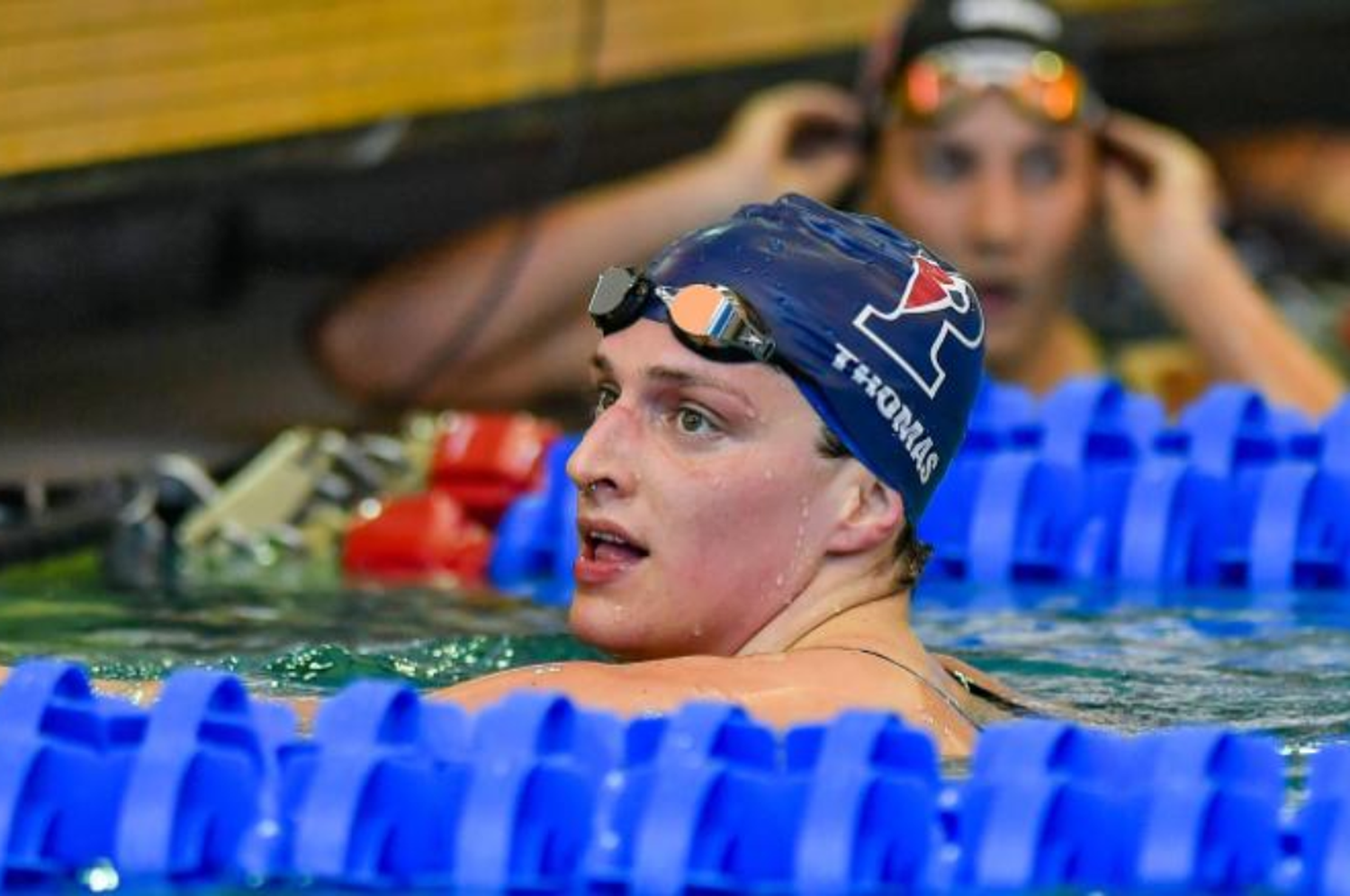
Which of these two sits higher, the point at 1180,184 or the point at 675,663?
the point at 1180,184

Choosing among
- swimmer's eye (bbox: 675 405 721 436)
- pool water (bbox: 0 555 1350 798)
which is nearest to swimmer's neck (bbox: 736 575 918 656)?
swimmer's eye (bbox: 675 405 721 436)

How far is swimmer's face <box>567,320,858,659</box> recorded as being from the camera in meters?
3.55

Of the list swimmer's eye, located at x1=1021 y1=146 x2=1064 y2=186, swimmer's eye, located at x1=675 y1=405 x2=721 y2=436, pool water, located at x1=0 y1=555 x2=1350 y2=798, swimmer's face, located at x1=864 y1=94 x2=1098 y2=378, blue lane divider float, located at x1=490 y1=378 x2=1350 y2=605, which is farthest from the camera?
swimmer's eye, located at x1=1021 y1=146 x2=1064 y2=186

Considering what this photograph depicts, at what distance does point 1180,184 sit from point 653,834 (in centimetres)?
482

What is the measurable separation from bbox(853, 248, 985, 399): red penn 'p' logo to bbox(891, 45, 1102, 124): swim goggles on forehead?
3.33 m

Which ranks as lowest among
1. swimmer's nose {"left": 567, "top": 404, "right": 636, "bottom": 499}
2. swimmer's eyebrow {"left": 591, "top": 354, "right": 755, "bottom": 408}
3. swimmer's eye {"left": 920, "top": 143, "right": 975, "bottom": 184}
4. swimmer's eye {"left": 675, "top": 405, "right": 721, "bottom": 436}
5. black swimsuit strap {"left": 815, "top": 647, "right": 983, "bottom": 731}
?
black swimsuit strap {"left": 815, "top": 647, "right": 983, "bottom": 731}

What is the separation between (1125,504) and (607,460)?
2037 mm

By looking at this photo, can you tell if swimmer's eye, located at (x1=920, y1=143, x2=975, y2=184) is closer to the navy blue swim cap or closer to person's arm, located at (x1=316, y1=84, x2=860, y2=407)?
person's arm, located at (x1=316, y1=84, x2=860, y2=407)

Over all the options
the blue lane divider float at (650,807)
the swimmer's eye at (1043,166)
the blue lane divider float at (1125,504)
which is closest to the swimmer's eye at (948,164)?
the swimmer's eye at (1043,166)

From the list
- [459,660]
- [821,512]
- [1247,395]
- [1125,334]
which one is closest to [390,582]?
[459,660]

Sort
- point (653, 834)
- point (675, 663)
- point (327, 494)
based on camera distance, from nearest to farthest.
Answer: point (653, 834), point (675, 663), point (327, 494)

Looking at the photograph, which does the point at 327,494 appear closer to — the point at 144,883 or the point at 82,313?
the point at 82,313

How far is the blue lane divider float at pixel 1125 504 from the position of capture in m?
5.22

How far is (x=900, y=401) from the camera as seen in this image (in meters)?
3.62
